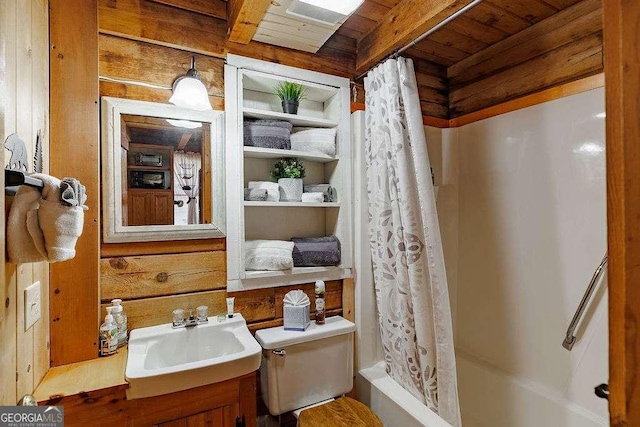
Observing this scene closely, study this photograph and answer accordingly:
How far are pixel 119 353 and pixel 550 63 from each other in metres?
2.49

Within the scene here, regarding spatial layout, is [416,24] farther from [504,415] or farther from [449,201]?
[504,415]

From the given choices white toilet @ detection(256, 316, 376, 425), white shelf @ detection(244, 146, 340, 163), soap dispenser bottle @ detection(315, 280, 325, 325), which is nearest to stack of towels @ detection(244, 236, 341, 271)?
soap dispenser bottle @ detection(315, 280, 325, 325)

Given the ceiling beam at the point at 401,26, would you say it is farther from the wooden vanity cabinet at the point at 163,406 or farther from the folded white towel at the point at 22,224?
the wooden vanity cabinet at the point at 163,406

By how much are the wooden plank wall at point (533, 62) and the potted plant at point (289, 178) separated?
50.2 inches

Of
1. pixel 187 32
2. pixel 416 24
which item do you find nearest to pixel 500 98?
pixel 416 24

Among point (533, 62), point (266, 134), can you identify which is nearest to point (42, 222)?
point (266, 134)

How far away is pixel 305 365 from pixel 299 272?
44 cm

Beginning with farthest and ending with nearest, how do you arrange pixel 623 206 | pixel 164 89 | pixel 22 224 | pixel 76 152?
1. pixel 164 89
2. pixel 76 152
3. pixel 22 224
4. pixel 623 206

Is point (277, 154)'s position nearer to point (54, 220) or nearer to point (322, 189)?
point (322, 189)

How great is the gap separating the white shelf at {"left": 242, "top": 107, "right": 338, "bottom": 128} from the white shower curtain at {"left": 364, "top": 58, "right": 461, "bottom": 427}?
26 cm

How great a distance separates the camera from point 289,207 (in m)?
1.77

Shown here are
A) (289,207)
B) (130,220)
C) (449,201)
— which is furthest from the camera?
(449,201)

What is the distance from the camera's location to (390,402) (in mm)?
1530

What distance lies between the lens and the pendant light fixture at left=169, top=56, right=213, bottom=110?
4.43ft
